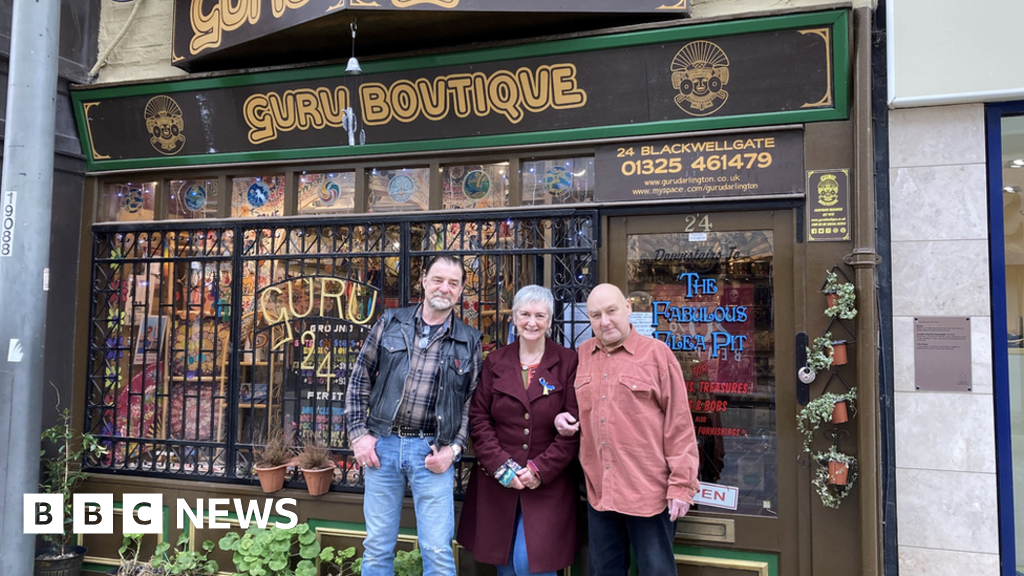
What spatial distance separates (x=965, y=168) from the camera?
3951 millimetres

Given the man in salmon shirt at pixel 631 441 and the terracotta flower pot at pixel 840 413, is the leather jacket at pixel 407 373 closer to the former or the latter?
the man in salmon shirt at pixel 631 441

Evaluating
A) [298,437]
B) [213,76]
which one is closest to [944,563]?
[298,437]

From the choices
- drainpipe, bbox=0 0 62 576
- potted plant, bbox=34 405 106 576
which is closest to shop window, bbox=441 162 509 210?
drainpipe, bbox=0 0 62 576

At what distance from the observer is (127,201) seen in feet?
18.5

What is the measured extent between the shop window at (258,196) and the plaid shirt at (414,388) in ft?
6.29

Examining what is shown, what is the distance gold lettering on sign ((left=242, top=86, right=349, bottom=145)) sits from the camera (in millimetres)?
4969

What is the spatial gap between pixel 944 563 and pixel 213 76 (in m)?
5.98

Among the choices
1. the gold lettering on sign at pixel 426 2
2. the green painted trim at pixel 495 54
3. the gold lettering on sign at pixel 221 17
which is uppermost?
the gold lettering on sign at pixel 221 17

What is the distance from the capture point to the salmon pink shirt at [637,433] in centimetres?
340

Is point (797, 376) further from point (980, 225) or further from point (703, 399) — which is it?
point (980, 225)

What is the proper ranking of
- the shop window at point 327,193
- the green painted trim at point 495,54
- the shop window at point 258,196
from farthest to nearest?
1. the shop window at point 258,196
2. the shop window at point 327,193
3. the green painted trim at point 495,54

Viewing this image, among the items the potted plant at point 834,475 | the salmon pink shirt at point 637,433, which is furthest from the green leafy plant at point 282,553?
the potted plant at point 834,475

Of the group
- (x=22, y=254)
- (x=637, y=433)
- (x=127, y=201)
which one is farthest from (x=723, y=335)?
(x=127, y=201)

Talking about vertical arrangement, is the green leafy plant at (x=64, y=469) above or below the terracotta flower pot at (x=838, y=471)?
below
